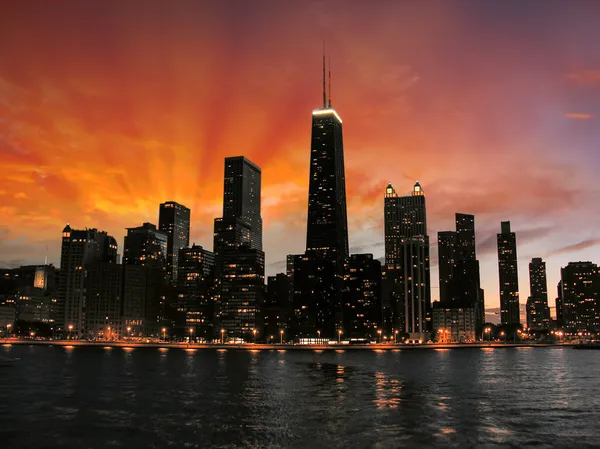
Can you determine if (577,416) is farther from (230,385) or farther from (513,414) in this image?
(230,385)

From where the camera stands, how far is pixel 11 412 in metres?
67.6

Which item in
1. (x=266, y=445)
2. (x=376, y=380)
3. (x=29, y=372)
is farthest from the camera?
(x=29, y=372)

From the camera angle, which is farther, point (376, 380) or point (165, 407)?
point (376, 380)

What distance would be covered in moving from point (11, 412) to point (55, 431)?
15.2 meters

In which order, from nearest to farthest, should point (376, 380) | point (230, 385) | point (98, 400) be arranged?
point (98, 400), point (230, 385), point (376, 380)

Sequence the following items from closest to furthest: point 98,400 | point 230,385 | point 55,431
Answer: point 55,431 < point 98,400 < point 230,385

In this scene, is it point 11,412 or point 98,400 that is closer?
point 11,412

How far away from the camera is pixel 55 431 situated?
56.2 meters

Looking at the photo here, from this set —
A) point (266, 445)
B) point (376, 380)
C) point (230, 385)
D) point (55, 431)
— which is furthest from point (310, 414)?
point (376, 380)

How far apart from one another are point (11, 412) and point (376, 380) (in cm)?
6142

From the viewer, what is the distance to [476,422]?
195 feet

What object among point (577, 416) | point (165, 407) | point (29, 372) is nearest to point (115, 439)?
point (165, 407)

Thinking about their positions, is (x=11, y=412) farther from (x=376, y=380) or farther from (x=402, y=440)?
(x=376, y=380)

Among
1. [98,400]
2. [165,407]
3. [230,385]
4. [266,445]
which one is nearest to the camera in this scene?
[266,445]
